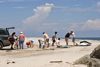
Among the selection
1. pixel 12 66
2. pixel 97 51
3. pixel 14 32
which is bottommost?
pixel 12 66

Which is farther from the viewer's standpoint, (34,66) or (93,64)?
(34,66)

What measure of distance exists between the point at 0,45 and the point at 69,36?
719 centimetres

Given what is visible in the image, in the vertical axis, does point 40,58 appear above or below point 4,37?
below

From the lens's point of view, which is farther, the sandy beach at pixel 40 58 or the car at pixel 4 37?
the car at pixel 4 37

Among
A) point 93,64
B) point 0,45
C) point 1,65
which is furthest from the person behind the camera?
point 0,45

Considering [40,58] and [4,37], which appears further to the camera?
[4,37]

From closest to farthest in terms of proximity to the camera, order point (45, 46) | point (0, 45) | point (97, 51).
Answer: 1. point (97, 51)
2. point (0, 45)
3. point (45, 46)

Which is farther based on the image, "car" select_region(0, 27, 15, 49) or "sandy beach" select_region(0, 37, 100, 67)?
"car" select_region(0, 27, 15, 49)

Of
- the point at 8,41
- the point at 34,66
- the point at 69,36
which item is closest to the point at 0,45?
the point at 8,41

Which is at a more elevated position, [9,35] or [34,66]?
[9,35]

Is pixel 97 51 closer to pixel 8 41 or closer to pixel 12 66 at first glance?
pixel 12 66

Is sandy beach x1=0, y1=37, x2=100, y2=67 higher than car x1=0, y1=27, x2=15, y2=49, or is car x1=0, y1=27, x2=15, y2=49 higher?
car x1=0, y1=27, x2=15, y2=49

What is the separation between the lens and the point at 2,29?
53.4 ft

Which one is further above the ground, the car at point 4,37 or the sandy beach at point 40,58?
the car at point 4,37
